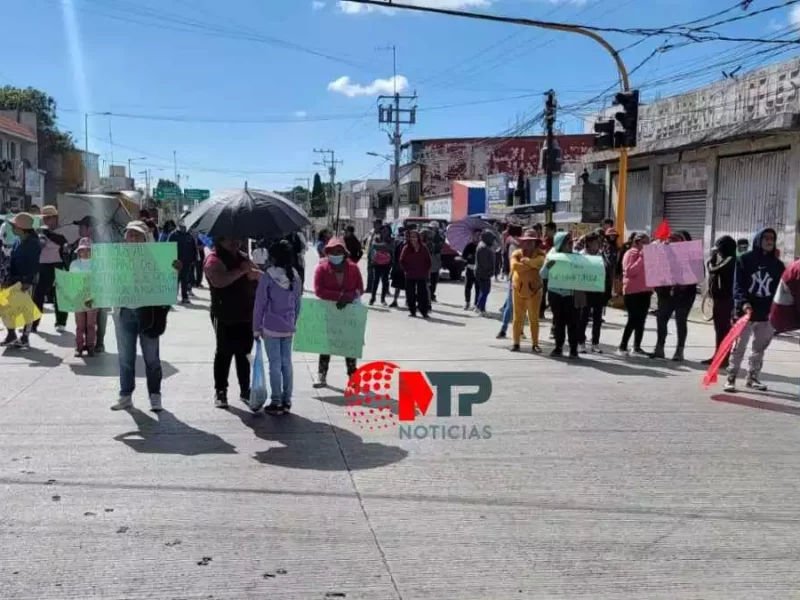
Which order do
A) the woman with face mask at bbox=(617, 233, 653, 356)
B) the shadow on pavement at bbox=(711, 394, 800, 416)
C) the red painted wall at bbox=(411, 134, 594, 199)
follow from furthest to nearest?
the red painted wall at bbox=(411, 134, 594, 199) < the woman with face mask at bbox=(617, 233, 653, 356) < the shadow on pavement at bbox=(711, 394, 800, 416)

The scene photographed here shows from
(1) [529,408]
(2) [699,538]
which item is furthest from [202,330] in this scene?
(2) [699,538]

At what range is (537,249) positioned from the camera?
1052 centimetres

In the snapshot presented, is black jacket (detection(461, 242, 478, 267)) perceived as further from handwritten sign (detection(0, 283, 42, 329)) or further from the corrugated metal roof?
the corrugated metal roof

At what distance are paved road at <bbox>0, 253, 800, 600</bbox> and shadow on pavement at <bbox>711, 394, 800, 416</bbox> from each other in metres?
0.05

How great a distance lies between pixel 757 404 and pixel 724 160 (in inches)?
468

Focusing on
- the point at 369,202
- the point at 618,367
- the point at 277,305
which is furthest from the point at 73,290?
the point at 369,202

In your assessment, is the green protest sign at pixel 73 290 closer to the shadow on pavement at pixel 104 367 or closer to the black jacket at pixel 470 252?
the shadow on pavement at pixel 104 367

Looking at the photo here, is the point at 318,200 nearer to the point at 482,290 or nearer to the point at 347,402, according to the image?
the point at 482,290

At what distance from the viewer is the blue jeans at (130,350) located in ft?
22.2

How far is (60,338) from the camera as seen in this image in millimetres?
10930

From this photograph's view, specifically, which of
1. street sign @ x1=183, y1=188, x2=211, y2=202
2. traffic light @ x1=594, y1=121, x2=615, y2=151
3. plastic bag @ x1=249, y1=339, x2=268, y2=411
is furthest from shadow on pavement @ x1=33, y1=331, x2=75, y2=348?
street sign @ x1=183, y1=188, x2=211, y2=202

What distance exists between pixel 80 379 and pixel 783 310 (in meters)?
7.14

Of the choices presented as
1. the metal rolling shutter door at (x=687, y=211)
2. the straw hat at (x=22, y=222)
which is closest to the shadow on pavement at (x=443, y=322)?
the straw hat at (x=22, y=222)

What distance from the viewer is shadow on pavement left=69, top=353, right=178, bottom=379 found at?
856 cm
